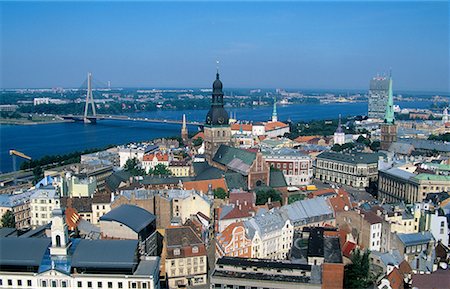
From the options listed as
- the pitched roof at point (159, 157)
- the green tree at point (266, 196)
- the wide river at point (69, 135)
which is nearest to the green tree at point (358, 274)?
the green tree at point (266, 196)

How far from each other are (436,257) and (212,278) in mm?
7423

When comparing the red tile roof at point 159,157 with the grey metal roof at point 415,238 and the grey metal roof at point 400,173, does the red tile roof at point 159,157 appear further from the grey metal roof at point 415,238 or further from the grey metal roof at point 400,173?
the grey metal roof at point 415,238

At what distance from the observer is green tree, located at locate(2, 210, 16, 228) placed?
1928 cm

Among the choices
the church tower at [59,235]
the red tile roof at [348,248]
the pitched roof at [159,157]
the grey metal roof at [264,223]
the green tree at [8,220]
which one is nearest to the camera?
the church tower at [59,235]

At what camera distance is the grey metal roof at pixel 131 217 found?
48.4 ft

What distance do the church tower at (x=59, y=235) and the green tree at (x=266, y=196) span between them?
451 inches

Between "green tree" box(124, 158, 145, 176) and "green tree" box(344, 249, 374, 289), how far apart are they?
1657 cm

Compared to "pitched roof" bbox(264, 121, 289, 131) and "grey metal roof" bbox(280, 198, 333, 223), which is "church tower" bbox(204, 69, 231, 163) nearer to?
"grey metal roof" bbox(280, 198, 333, 223)

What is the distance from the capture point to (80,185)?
24625 millimetres

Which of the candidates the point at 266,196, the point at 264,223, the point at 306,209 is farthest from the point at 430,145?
the point at 264,223

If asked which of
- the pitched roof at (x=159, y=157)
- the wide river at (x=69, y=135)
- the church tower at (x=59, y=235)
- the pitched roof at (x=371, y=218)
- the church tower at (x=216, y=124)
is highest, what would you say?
the church tower at (x=216, y=124)

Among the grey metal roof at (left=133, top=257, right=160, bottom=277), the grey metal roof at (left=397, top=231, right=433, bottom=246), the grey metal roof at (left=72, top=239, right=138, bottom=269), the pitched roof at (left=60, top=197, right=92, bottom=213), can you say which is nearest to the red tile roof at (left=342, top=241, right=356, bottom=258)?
the grey metal roof at (left=397, top=231, right=433, bottom=246)

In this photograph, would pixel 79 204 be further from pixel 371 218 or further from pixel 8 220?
pixel 371 218

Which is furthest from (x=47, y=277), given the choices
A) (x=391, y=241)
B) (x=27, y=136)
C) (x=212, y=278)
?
(x=27, y=136)
